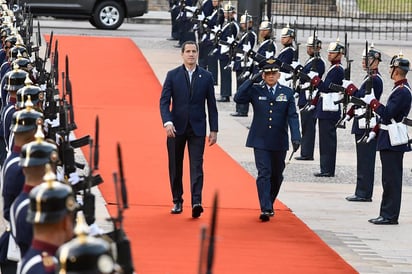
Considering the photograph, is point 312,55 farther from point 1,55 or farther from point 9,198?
point 9,198

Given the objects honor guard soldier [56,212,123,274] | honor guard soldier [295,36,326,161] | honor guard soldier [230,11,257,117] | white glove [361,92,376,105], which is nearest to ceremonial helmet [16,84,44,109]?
white glove [361,92,376,105]

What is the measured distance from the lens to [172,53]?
95.2 ft

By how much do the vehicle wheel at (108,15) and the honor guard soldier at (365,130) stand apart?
17027mm

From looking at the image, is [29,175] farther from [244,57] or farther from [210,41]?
[210,41]

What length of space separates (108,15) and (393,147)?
774 inches

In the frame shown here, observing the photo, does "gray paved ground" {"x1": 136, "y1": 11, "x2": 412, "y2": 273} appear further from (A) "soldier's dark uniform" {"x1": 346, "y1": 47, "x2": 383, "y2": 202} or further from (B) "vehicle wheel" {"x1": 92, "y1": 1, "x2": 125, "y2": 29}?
(B) "vehicle wheel" {"x1": 92, "y1": 1, "x2": 125, "y2": 29}

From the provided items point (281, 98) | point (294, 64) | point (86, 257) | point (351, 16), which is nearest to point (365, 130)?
point (281, 98)

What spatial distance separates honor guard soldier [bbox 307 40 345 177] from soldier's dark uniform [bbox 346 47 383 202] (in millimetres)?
1050

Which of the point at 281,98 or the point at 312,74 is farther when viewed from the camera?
the point at 312,74

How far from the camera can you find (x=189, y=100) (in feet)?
46.2

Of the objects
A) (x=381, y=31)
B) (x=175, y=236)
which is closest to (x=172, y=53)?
(x=381, y=31)

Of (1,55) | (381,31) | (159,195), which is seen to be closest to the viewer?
(159,195)

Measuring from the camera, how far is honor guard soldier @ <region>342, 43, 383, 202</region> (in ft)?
49.5

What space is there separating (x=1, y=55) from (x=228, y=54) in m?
6.86
